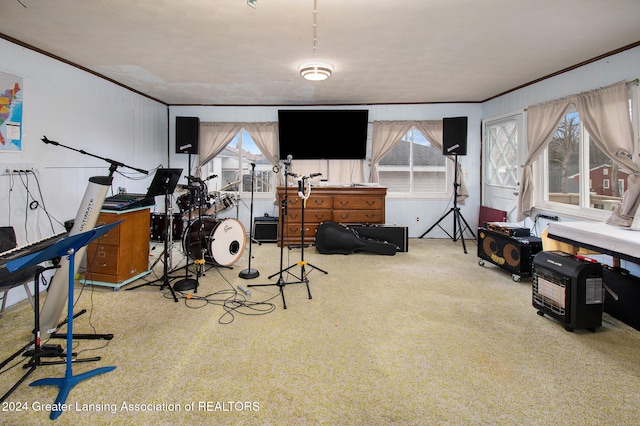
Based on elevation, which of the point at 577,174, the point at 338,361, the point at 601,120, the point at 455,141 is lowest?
the point at 338,361

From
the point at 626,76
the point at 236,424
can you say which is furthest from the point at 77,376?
the point at 626,76

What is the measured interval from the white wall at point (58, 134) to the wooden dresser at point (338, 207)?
2861 mm

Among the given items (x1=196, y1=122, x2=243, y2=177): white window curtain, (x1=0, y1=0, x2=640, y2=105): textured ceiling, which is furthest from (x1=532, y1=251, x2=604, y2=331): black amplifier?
(x1=196, y1=122, x2=243, y2=177): white window curtain

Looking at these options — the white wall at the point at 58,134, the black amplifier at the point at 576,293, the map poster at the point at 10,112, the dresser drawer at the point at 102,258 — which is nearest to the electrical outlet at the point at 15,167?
the white wall at the point at 58,134

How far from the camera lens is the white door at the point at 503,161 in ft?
17.3

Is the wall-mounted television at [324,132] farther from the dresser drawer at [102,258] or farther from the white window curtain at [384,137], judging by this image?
the dresser drawer at [102,258]

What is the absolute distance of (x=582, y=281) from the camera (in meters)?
2.61

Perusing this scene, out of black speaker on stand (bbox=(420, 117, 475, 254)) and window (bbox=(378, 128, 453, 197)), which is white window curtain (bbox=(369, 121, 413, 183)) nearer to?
window (bbox=(378, 128, 453, 197))

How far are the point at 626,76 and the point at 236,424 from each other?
4.74m

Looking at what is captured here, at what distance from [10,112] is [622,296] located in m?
5.91

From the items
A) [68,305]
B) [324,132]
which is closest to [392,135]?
[324,132]

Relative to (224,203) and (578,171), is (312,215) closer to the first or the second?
(224,203)

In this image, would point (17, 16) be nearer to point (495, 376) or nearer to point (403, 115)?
point (495, 376)

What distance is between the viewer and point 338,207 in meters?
5.79
